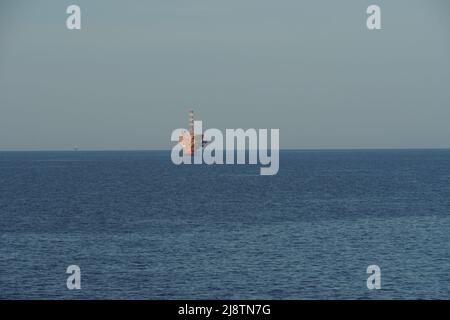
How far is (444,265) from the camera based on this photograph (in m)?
53.3

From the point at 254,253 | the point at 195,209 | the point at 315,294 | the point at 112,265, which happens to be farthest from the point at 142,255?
the point at 195,209

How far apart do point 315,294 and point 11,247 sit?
106 feet

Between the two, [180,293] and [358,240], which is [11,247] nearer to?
[180,293]

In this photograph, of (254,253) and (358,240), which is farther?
(358,240)

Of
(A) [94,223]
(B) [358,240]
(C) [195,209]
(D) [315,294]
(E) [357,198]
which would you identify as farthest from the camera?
(E) [357,198]

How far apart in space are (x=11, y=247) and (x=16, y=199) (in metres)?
55.9

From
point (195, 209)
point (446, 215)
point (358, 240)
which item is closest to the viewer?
point (358, 240)

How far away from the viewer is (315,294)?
4328cm

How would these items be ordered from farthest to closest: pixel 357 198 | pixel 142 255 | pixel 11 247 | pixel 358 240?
pixel 357 198 < pixel 358 240 < pixel 11 247 < pixel 142 255

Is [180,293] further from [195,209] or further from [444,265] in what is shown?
[195,209]
